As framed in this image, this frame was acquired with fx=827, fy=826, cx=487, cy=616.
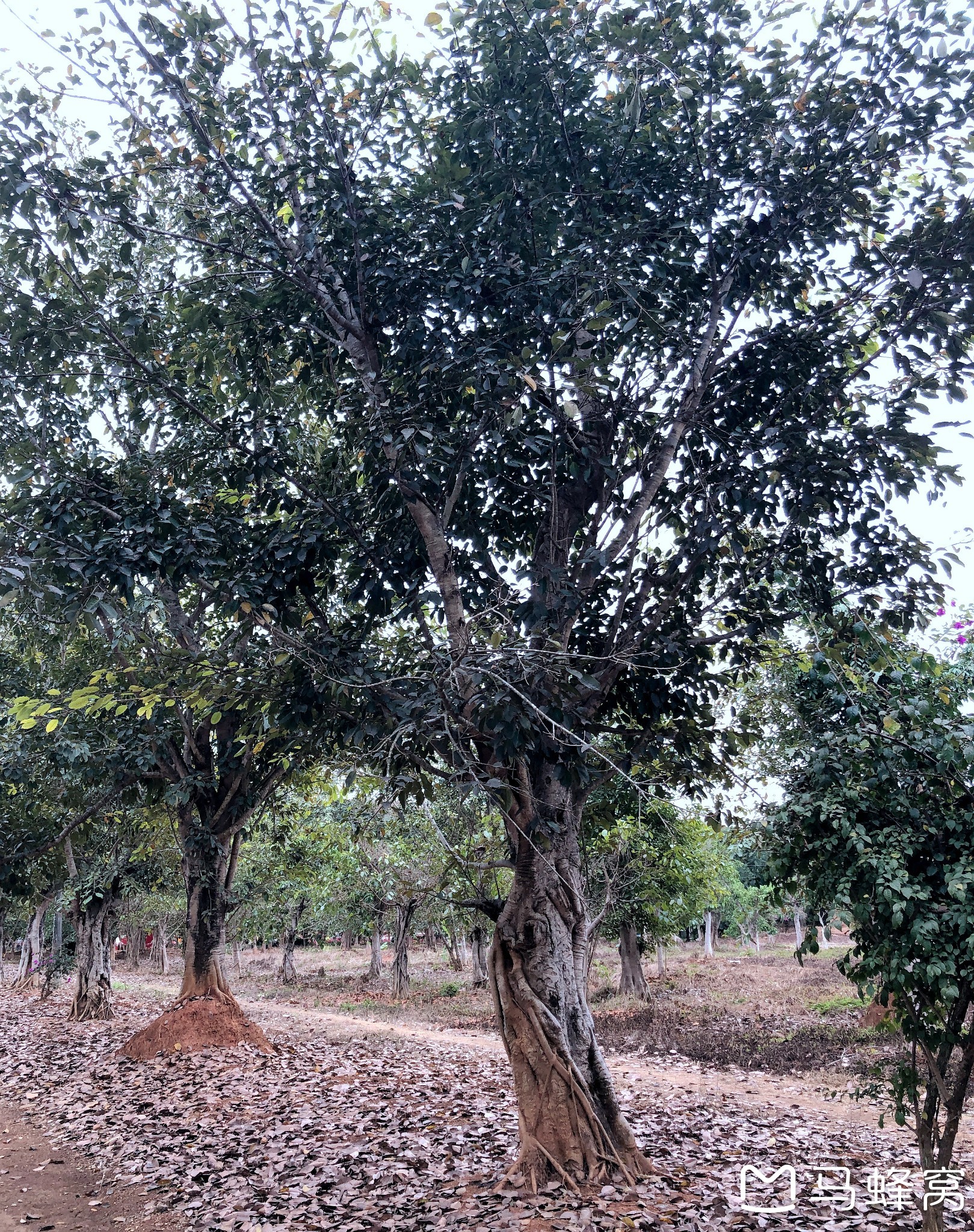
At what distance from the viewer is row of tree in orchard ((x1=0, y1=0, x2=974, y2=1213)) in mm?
6305

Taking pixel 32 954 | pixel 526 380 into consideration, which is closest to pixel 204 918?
pixel 526 380

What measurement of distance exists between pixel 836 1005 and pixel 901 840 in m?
19.9

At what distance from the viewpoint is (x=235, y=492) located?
7820 millimetres

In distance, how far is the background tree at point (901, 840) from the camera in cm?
508

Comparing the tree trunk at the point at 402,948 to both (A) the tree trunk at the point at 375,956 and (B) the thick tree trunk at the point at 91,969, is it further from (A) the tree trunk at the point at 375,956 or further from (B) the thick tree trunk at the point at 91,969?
(B) the thick tree trunk at the point at 91,969

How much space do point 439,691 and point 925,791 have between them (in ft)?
10.9

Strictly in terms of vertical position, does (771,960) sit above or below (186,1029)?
below

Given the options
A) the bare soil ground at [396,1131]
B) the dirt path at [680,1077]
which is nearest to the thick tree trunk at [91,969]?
the bare soil ground at [396,1131]

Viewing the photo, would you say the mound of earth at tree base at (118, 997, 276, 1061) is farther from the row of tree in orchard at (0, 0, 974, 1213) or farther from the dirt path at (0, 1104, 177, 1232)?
the row of tree in orchard at (0, 0, 974, 1213)

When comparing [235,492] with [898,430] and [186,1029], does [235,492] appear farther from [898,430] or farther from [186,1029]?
[186,1029]

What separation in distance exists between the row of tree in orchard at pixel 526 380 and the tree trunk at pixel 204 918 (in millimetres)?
6608

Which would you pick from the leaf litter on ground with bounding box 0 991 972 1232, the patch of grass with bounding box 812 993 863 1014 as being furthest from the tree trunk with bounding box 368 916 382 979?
the leaf litter on ground with bounding box 0 991 972 1232

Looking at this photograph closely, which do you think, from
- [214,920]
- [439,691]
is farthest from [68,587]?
[214,920]

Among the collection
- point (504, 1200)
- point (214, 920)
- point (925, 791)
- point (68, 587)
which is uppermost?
point (68, 587)
